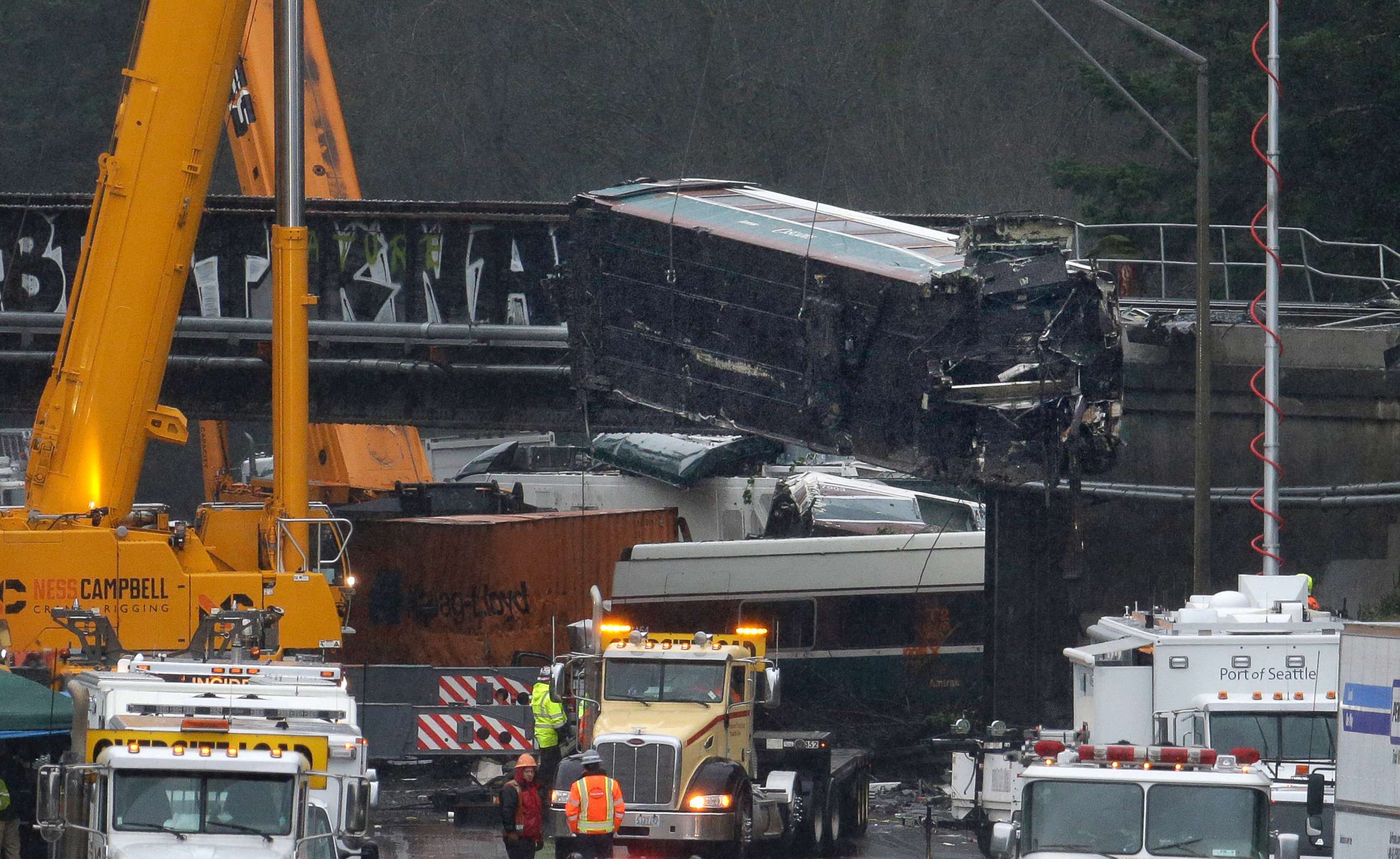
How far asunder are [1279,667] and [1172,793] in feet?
13.7

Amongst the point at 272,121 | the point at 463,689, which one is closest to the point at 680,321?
the point at 463,689

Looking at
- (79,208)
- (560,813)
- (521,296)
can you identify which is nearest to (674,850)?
(560,813)

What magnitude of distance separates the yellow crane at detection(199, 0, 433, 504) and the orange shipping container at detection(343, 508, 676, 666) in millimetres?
1336

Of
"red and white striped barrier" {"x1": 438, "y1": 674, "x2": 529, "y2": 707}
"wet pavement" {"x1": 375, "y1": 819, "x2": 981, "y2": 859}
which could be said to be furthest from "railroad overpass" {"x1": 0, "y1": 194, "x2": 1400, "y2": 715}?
"wet pavement" {"x1": 375, "y1": 819, "x2": 981, "y2": 859}

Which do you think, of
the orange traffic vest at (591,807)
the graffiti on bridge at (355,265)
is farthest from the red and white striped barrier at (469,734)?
the orange traffic vest at (591,807)

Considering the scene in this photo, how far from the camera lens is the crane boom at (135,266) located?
55.8ft

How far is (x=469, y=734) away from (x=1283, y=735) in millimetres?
9198

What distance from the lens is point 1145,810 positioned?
10977 mm

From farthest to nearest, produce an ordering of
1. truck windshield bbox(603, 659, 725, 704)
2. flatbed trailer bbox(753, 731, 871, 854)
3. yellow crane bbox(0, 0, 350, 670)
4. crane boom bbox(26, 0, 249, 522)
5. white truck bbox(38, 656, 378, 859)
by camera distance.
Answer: flatbed trailer bbox(753, 731, 871, 854), crane boom bbox(26, 0, 249, 522), truck windshield bbox(603, 659, 725, 704), yellow crane bbox(0, 0, 350, 670), white truck bbox(38, 656, 378, 859)

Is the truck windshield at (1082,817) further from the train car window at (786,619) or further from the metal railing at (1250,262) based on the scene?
the metal railing at (1250,262)

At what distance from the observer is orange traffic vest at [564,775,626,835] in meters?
13.9

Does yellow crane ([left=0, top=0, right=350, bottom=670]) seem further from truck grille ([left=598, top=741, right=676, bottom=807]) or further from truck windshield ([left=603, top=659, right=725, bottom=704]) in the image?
truck grille ([left=598, top=741, right=676, bottom=807])

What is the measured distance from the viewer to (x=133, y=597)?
16859mm

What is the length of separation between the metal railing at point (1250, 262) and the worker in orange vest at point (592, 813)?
57.7ft
